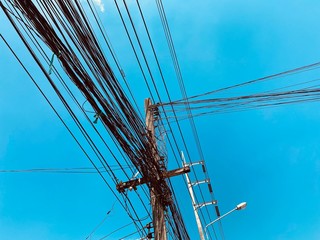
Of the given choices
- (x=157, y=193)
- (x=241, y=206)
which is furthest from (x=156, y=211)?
(x=241, y=206)

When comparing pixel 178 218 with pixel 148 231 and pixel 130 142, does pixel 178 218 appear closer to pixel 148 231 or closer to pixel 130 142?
pixel 148 231

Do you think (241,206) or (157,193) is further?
(241,206)

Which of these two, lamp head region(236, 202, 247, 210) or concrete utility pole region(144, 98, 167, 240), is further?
lamp head region(236, 202, 247, 210)

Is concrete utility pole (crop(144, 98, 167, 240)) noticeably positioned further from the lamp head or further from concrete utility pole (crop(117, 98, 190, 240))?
the lamp head

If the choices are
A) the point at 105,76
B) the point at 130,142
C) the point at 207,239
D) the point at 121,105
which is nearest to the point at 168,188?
the point at 130,142

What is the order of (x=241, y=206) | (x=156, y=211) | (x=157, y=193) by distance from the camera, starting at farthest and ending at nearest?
1. (x=241, y=206)
2. (x=157, y=193)
3. (x=156, y=211)

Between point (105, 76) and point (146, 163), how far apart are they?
2.00 meters

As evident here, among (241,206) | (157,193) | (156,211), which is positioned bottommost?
(156,211)

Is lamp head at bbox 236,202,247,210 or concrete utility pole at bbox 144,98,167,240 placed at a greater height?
lamp head at bbox 236,202,247,210

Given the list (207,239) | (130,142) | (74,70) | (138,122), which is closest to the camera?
(74,70)

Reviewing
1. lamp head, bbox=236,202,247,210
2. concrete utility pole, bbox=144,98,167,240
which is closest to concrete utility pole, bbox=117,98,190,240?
concrete utility pole, bbox=144,98,167,240

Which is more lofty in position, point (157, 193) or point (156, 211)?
point (157, 193)

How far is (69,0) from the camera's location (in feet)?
8.76

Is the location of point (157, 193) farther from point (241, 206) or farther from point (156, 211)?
point (241, 206)
